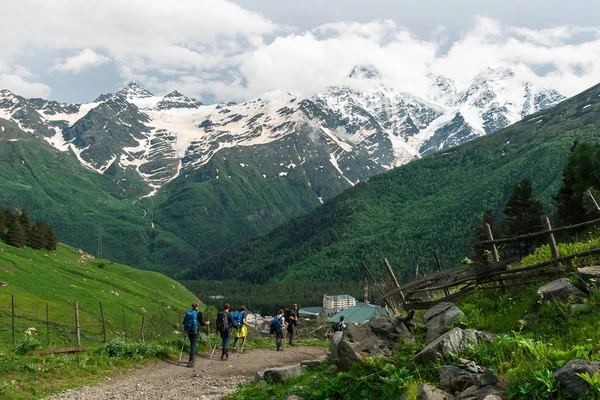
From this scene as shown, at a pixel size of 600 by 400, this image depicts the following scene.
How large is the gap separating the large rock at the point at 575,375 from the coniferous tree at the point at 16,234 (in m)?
111

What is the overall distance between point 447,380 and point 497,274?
7987 mm

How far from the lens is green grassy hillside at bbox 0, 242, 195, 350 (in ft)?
176

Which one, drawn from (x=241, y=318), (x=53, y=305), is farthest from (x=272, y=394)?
(x=53, y=305)

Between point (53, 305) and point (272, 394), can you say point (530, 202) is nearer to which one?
point (272, 394)

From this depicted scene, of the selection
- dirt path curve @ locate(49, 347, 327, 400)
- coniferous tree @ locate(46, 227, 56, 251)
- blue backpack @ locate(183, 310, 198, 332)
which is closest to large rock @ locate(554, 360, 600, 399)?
dirt path curve @ locate(49, 347, 327, 400)

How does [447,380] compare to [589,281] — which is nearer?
[447,380]

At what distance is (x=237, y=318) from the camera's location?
94.9 ft

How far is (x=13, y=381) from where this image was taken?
1758 cm

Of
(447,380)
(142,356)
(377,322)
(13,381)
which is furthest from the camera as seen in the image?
(142,356)

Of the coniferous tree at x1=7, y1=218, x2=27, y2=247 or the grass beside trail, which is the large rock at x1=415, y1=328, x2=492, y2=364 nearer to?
the grass beside trail

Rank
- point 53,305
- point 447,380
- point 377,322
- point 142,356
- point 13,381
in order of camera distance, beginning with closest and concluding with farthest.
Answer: point 447,380, point 377,322, point 13,381, point 142,356, point 53,305

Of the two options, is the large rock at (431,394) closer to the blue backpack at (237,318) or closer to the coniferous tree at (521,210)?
the blue backpack at (237,318)

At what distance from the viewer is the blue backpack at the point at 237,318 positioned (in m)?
28.5

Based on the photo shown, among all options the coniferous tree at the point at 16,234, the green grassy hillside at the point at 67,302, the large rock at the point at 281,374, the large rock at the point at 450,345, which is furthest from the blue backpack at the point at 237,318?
the coniferous tree at the point at 16,234
